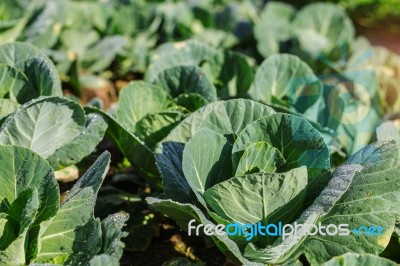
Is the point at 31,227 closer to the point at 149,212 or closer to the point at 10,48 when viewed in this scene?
the point at 149,212

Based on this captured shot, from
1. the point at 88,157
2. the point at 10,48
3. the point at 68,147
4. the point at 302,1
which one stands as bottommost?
the point at 302,1

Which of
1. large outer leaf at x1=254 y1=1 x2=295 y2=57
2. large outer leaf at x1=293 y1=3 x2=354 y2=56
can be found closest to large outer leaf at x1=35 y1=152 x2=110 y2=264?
large outer leaf at x1=254 y1=1 x2=295 y2=57

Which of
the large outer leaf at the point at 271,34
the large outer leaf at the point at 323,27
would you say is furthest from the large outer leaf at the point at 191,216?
the large outer leaf at the point at 323,27

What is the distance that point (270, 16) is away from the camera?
4.64 m

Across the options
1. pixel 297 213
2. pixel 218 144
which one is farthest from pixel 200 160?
pixel 297 213

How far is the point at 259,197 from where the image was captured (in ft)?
6.22

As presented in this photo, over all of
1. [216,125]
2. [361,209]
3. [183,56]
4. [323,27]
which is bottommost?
[323,27]

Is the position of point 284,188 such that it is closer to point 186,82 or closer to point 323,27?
point 186,82

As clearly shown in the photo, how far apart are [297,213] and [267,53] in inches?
88.5

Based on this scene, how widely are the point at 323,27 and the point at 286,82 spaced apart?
73.1 inches

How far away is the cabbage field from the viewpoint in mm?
1890

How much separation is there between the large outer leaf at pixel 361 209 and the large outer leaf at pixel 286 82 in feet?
2.69

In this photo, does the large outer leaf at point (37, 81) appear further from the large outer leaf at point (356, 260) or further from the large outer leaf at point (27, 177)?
the large outer leaf at point (356, 260)

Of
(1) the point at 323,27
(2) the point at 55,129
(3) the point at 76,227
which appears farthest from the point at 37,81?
(1) the point at 323,27
